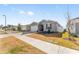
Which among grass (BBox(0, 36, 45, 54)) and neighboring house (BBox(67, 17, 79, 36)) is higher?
neighboring house (BBox(67, 17, 79, 36))

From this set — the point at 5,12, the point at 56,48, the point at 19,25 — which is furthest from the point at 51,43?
the point at 5,12

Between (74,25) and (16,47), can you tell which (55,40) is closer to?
(74,25)

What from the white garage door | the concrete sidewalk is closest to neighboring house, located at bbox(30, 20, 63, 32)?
the white garage door

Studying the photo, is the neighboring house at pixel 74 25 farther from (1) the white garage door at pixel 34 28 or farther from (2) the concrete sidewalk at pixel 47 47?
(1) the white garage door at pixel 34 28

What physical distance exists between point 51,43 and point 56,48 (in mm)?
66

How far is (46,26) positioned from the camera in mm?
2100

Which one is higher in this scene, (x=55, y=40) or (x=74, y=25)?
(x=74, y=25)

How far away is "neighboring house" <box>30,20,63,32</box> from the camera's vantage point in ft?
6.78

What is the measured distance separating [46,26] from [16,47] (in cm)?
34

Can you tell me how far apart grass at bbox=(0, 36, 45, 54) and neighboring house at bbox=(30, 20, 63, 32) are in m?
0.17

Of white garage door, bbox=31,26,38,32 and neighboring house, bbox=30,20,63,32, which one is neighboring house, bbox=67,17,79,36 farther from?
white garage door, bbox=31,26,38,32

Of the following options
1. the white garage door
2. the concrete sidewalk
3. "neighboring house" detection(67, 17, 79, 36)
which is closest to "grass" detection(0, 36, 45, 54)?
the concrete sidewalk

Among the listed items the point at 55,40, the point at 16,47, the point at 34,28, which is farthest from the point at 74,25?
the point at 16,47
